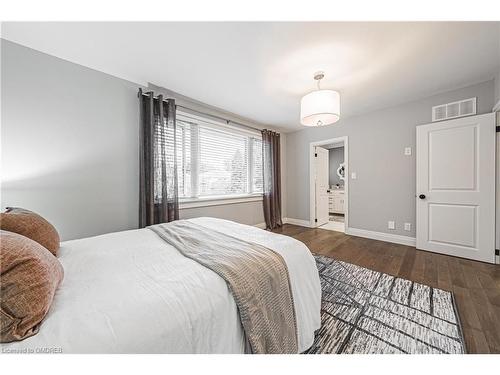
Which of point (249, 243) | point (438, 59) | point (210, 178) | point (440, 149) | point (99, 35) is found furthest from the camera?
point (210, 178)

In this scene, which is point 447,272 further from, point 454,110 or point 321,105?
point 321,105

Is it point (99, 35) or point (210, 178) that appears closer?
point (99, 35)

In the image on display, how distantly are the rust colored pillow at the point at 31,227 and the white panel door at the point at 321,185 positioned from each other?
4.37 metres

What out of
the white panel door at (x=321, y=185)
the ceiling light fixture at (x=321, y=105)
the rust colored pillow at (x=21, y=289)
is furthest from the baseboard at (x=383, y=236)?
the rust colored pillow at (x=21, y=289)

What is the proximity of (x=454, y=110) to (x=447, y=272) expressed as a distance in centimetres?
223

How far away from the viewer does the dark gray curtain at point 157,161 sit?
96.0 inches

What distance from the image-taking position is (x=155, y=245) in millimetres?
1439

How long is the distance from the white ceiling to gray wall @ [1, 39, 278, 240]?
0.19 m

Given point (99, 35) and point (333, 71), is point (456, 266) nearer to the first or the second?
point (333, 71)

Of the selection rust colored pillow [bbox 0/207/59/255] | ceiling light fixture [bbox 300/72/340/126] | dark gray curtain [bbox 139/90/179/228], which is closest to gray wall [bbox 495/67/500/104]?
ceiling light fixture [bbox 300/72/340/126]

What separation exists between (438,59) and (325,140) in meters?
2.19

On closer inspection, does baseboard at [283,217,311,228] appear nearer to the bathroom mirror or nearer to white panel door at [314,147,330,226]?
A: white panel door at [314,147,330,226]

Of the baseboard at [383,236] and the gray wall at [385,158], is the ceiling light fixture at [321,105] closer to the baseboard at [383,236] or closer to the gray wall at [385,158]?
the gray wall at [385,158]
